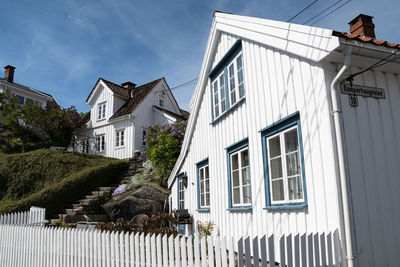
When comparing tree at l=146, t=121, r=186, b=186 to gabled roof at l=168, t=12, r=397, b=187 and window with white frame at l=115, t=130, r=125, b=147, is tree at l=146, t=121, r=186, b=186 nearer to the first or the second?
gabled roof at l=168, t=12, r=397, b=187

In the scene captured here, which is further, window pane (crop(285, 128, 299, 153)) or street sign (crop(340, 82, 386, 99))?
window pane (crop(285, 128, 299, 153))

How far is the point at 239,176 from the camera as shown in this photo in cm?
817

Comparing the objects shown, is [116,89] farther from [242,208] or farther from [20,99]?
[242,208]

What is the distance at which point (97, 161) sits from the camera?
20000 mm

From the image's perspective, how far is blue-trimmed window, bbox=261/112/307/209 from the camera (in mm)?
5832

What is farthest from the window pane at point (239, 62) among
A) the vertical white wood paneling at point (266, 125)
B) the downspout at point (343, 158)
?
the downspout at point (343, 158)

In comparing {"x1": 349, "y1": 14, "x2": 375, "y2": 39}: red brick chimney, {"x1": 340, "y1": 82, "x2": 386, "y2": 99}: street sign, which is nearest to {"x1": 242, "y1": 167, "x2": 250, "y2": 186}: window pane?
{"x1": 340, "y1": 82, "x2": 386, "y2": 99}: street sign

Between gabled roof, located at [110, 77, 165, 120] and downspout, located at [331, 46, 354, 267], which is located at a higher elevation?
gabled roof, located at [110, 77, 165, 120]

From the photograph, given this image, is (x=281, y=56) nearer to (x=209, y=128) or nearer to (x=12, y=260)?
(x=209, y=128)

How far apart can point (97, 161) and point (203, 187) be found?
1119 centimetres

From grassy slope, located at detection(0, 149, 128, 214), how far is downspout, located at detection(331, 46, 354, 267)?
13289 millimetres

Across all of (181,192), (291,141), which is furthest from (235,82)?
(181,192)

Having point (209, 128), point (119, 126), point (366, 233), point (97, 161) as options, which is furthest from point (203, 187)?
point (119, 126)

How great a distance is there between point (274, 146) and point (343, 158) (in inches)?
77.1
